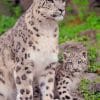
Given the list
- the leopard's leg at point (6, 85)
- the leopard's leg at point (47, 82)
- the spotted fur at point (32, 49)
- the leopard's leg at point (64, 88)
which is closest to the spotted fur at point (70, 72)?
the leopard's leg at point (64, 88)

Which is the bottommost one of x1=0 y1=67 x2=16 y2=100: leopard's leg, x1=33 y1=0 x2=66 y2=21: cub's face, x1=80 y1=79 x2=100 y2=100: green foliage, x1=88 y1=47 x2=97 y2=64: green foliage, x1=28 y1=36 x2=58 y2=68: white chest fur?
x1=80 y1=79 x2=100 y2=100: green foliage

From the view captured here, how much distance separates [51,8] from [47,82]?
116 cm

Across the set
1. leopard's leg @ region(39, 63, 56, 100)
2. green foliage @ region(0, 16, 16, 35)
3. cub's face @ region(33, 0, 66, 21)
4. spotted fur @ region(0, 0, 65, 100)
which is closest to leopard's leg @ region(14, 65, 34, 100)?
spotted fur @ region(0, 0, 65, 100)

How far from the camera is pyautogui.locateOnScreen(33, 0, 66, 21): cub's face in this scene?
7761 mm

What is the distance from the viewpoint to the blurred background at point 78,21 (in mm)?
11531

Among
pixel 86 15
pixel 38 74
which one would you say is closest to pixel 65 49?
pixel 38 74

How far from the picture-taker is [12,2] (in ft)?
51.6

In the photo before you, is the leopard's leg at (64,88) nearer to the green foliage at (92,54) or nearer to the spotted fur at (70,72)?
the spotted fur at (70,72)

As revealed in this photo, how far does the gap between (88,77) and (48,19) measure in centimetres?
194

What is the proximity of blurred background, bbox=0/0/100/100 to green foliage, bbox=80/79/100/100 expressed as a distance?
2.81 feet

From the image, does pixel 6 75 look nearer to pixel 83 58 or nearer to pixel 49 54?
pixel 49 54

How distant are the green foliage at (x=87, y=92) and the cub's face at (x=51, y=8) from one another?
163cm

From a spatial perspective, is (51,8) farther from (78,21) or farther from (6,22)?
(6,22)

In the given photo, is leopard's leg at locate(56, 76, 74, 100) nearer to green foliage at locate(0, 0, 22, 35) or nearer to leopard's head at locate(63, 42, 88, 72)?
leopard's head at locate(63, 42, 88, 72)
